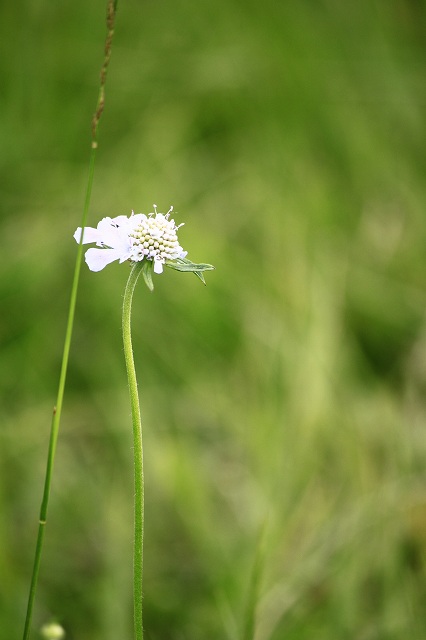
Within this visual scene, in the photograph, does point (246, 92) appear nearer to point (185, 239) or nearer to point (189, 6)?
point (189, 6)

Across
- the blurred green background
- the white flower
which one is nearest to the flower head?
the white flower

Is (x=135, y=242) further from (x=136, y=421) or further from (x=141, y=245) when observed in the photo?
(x=136, y=421)

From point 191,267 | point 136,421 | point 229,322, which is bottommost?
point 136,421

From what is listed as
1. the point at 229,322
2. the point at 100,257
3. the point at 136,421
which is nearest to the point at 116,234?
the point at 100,257

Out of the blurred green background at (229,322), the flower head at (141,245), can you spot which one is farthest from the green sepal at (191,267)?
the blurred green background at (229,322)

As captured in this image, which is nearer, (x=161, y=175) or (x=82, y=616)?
(x=82, y=616)

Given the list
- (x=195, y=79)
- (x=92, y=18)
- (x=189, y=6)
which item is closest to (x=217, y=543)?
(x=195, y=79)

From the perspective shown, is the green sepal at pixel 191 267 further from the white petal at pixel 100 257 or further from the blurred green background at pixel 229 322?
the blurred green background at pixel 229 322

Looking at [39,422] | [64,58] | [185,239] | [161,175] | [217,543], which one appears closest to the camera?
[217,543]
